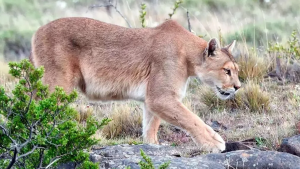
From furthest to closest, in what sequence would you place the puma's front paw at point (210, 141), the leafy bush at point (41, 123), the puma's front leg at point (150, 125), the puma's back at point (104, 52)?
the puma's front leg at point (150, 125) → the puma's back at point (104, 52) → the puma's front paw at point (210, 141) → the leafy bush at point (41, 123)

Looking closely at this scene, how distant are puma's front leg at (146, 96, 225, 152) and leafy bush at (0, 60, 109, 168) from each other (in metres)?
2.37

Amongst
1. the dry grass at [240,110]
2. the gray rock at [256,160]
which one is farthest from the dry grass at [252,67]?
the gray rock at [256,160]

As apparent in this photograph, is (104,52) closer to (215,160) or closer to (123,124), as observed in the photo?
(123,124)

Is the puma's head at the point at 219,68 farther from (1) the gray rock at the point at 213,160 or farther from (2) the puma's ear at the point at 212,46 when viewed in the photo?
(1) the gray rock at the point at 213,160

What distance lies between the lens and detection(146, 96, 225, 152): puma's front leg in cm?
694

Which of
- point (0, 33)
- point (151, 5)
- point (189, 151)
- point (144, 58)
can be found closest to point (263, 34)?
point (151, 5)

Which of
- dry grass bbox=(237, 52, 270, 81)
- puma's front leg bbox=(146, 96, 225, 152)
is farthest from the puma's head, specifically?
dry grass bbox=(237, 52, 270, 81)

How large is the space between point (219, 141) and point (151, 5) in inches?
642

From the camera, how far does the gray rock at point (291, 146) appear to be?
20.4 feet

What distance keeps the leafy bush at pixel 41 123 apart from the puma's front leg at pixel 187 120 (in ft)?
7.77

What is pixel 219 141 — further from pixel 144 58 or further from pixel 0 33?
pixel 0 33

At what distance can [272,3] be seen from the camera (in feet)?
79.4

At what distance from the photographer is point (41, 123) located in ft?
15.4

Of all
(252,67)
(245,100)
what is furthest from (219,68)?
(252,67)
